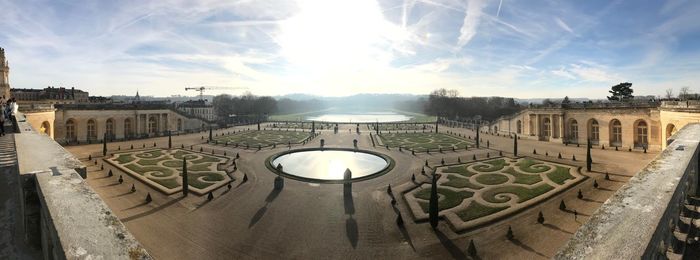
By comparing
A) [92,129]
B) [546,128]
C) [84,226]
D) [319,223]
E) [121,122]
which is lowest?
[319,223]

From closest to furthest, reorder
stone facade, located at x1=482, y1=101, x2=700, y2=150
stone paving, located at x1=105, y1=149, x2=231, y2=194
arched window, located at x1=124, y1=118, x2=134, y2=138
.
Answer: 1. stone paving, located at x1=105, y1=149, x2=231, y2=194
2. stone facade, located at x1=482, y1=101, x2=700, y2=150
3. arched window, located at x1=124, y1=118, x2=134, y2=138

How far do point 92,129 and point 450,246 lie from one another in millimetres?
58955

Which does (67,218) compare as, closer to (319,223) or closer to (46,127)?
(319,223)

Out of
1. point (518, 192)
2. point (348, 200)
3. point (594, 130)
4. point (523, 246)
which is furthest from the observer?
point (594, 130)

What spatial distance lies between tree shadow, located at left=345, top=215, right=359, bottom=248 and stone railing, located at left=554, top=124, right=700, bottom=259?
12151 millimetres

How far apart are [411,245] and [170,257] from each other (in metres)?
11.4

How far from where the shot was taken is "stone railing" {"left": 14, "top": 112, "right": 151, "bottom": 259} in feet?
16.1

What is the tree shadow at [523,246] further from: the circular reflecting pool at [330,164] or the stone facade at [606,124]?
the stone facade at [606,124]

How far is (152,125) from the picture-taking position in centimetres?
6197

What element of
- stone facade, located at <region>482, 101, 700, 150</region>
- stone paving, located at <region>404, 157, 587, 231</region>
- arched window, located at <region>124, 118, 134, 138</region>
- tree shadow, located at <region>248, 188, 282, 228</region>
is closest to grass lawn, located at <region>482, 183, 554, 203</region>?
stone paving, located at <region>404, 157, 587, 231</region>

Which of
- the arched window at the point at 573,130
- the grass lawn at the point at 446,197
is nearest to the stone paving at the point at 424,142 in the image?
the arched window at the point at 573,130

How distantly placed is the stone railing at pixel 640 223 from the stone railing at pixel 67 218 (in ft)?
22.0

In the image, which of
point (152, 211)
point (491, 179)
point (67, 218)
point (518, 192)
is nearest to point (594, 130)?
point (491, 179)

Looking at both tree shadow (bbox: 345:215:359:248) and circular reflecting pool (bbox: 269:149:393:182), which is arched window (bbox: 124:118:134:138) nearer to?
circular reflecting pool (bbox: 269:149:393:182)
